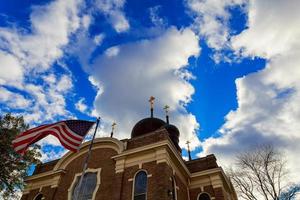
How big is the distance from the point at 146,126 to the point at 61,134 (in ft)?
37.4

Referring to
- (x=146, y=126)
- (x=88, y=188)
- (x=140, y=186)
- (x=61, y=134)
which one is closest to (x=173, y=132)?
(x=146, y=126)

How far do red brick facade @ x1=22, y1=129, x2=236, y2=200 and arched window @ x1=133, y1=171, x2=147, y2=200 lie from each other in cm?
26

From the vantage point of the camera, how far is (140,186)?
1477 centimetres

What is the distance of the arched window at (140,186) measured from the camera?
47.1 feet

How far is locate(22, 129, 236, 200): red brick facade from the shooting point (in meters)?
14.7

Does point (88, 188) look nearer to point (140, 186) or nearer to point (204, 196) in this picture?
point (140, 186)

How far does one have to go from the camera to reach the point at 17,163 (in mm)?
22547

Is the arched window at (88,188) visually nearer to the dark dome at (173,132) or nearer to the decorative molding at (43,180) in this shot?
the decorative molding at (43,180)

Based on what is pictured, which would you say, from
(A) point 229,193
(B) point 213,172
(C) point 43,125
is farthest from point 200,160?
(C) point 43,125

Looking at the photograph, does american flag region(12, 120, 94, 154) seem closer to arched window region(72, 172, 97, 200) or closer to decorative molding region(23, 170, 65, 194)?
arched window region(72, 172, 97, 200)

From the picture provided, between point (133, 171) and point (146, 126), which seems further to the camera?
point (146, 126)

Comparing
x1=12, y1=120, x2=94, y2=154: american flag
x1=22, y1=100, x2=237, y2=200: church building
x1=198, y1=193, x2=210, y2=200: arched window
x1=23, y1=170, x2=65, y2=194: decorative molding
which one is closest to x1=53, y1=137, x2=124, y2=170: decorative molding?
x1=22, y1=100, x2=237, y2=200: church building

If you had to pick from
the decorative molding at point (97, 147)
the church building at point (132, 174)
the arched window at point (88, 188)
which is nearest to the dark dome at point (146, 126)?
the church building at point (132, 174)

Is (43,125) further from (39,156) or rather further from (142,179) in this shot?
(39,156)
